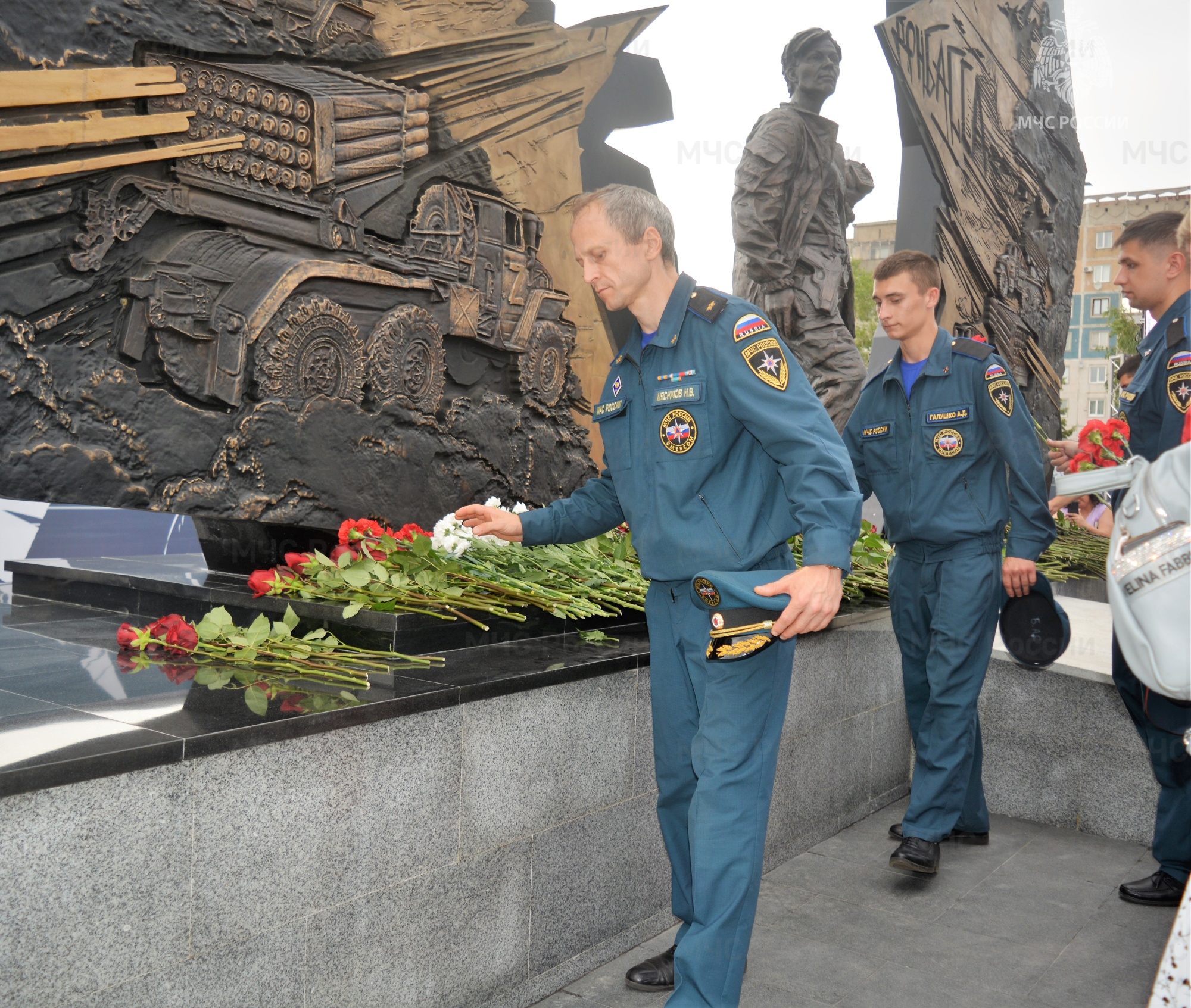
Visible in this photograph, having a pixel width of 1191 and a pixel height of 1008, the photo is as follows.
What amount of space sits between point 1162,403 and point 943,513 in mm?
764

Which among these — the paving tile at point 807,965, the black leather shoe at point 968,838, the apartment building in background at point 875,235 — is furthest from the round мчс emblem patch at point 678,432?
the apartment building in background at point 875,235

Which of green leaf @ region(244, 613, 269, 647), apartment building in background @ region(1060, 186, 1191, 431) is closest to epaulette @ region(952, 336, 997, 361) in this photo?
green leaf @ region(244, 613, 269, 647)

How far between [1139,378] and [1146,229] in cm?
48

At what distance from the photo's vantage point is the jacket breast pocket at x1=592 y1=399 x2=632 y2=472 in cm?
245

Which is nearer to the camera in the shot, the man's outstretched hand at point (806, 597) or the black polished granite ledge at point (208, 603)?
the man's outstretched hand at point (806, 597)

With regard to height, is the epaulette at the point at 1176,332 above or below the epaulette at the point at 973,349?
above

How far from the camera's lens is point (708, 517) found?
228 cm

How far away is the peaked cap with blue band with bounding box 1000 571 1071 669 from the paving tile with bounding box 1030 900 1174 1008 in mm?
996

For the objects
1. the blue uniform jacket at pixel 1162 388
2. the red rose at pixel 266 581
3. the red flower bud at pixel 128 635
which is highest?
the blue uniform jacket at pixel 1162 388

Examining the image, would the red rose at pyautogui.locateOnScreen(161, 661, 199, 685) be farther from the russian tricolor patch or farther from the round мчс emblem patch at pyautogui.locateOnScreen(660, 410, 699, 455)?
the russian tricolor patch

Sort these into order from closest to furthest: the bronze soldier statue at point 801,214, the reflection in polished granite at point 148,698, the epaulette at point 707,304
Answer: the reflection in polished granite at point 148,698, the epaulette at point 707,304, the bronze soldier statue at point 801,214

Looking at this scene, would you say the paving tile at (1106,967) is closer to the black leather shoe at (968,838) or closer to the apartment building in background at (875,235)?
the black leather shoe at (968,838)

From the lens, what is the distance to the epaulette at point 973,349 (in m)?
3.63

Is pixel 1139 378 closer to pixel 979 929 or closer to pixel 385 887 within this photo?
pixel 979 929
